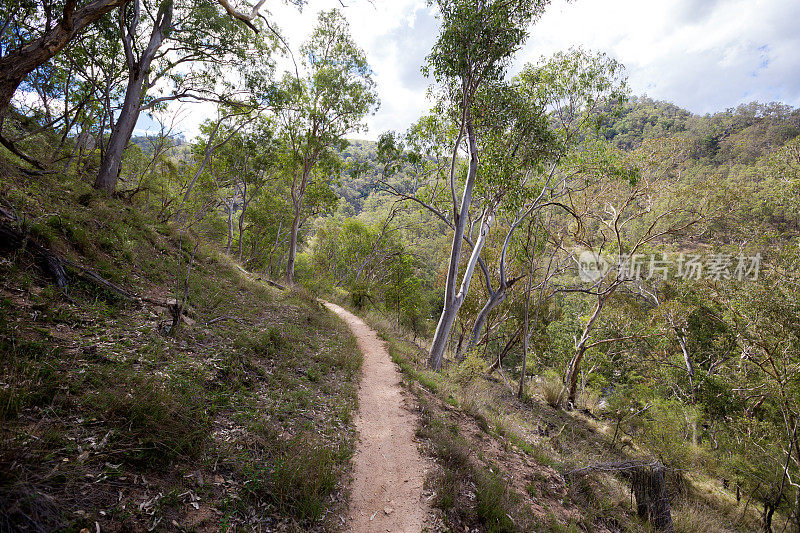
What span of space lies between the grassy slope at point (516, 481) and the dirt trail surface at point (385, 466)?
0.35 meters

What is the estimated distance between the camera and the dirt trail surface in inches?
157

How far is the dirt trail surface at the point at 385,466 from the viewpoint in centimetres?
400

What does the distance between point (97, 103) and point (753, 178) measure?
57.5m

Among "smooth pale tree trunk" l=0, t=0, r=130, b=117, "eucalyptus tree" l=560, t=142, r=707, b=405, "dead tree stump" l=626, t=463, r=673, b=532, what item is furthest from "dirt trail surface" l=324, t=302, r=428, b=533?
"eucalyptus tree" l=560, t=142, r=707, b=405

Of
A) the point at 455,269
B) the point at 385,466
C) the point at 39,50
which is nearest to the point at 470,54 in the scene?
the point at 455,269

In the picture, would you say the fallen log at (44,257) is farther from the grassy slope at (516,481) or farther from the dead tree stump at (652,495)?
the dead tree stump at (652,495)

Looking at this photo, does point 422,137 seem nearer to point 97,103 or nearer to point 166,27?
point 166,27

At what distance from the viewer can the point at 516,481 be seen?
5730 millimetres

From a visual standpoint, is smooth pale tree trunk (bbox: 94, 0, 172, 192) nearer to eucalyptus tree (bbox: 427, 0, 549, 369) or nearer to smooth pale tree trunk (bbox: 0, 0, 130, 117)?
smooth pale tree trunk (bbox: 0, 0, 130, 117)

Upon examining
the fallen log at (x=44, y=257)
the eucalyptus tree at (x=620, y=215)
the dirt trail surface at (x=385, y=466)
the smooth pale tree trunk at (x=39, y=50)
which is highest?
the eucalyptus tree at (x=620, y=215)

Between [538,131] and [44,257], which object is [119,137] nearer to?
[44,257]

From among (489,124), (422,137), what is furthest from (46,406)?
(489,124)

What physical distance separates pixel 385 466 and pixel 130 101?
14.0m

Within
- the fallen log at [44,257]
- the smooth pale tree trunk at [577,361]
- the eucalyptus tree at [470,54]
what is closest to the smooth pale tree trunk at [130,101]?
the fallen log at [44,257]
